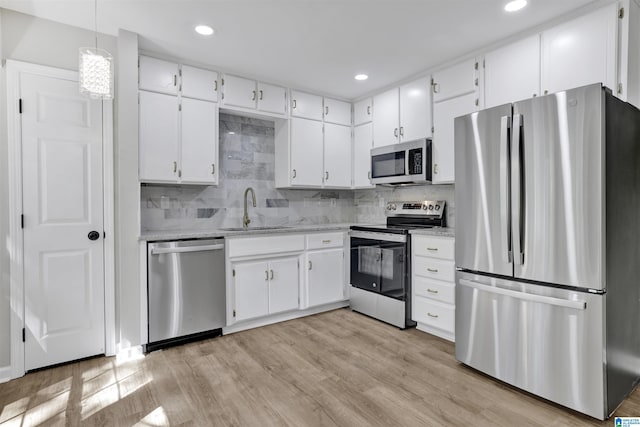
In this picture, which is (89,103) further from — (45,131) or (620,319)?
(620,319)

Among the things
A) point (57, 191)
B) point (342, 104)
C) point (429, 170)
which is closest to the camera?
point (57, 191)

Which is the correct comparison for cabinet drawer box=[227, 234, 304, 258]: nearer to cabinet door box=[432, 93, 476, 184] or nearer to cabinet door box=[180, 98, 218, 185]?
cabinet door box=[180, 98, 218, 185]

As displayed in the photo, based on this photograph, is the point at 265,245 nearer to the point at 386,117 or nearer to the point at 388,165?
the point at 388,165

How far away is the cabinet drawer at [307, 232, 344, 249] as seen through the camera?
3.70 meters

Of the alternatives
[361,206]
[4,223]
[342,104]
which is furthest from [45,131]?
[361,206]

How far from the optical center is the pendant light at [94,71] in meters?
1.85

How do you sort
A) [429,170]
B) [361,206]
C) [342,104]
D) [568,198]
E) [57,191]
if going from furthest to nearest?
→ [361,206], [342,104], [429,170], [57,191], [568,198]

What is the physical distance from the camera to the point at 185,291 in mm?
2928

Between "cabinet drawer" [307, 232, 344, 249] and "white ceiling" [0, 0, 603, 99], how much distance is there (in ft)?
5.55

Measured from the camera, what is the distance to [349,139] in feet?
Answer: 14.4

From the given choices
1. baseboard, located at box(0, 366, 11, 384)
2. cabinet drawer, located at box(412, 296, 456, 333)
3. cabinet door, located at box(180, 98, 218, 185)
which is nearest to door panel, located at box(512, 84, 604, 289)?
cabinet drawer, located at box(412, 296, 456, 333)

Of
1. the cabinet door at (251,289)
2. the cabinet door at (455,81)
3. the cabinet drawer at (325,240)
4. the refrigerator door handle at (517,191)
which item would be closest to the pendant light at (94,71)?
the cabinet door at (251,289)

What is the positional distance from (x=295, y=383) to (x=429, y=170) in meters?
2.27

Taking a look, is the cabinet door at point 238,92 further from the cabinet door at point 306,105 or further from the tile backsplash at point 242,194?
the cabinet door at point 306,105
